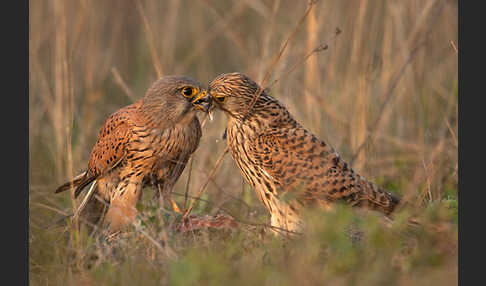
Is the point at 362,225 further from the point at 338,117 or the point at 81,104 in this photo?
the point at 81,104

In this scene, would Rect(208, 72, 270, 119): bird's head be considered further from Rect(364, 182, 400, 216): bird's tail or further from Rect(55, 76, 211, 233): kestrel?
Rect(364, 182, 400, 216): bird's tail

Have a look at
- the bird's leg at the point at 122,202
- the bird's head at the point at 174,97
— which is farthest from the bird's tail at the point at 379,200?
the bird's leg at the point at 122,202

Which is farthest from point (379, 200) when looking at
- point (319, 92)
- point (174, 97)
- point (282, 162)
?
point (319, 92)

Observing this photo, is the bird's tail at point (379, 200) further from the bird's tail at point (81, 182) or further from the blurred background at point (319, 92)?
the bird's tail at point (81, 182)

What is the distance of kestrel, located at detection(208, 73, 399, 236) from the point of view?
4711 mm

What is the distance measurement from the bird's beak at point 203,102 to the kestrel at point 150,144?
1 centimetres

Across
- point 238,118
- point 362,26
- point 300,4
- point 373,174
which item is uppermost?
point 300,4

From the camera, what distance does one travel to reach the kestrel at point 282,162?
4.71 m

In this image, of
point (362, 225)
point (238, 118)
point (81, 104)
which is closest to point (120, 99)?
point (81, 104)

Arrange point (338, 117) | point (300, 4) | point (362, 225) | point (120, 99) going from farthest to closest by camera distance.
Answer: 1. point (120, 99)
2. point (300, 4)
3. point (338, 117)
4. point (362, 225)

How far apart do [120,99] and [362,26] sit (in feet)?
14.0

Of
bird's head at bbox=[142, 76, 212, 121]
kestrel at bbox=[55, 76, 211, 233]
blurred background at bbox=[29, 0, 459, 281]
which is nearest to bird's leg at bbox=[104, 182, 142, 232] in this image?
kestrel at bbox=[55, 76, 211, 233]

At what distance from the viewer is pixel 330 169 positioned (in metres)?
4.80

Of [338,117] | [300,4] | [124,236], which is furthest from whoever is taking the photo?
[300,4]
